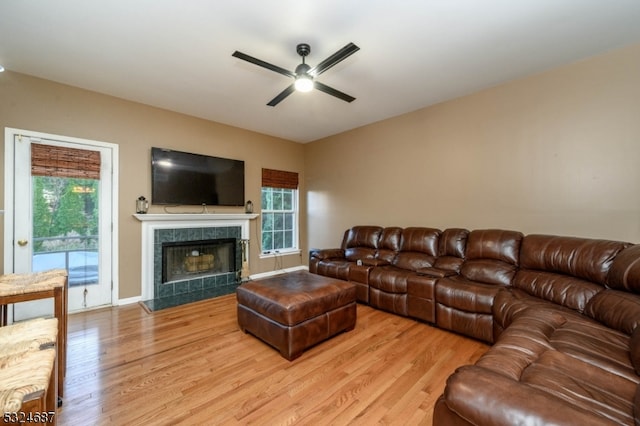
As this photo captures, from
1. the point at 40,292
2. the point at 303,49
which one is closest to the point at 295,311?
the point at 40,292

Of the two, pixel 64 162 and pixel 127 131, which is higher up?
pixel 127 131

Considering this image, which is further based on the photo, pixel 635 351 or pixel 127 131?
pixel 127 131

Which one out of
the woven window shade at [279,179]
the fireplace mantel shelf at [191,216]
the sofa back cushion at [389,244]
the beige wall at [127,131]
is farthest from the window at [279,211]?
the sofa back cushion at [389,244]

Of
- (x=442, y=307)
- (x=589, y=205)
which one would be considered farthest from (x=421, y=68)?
(x=442, y=307)

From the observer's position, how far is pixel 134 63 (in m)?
2.76

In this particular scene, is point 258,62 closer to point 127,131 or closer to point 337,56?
point 337,56

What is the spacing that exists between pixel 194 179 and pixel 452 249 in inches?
153

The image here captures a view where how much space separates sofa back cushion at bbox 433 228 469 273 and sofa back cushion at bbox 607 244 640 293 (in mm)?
1294

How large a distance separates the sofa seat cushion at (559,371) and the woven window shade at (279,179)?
4.38 metres

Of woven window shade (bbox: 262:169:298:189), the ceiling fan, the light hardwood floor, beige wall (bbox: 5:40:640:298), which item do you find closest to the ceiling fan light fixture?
the ceiling fan

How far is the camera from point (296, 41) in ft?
7.95

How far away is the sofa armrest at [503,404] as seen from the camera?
0.86 meters

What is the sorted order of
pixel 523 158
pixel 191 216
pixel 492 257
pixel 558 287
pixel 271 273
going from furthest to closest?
pixel 271 273 < pixel 191 216 < pixel 523 158 < pixel 492 257 < pixel 558 287

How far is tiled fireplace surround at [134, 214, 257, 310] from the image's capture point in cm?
379
